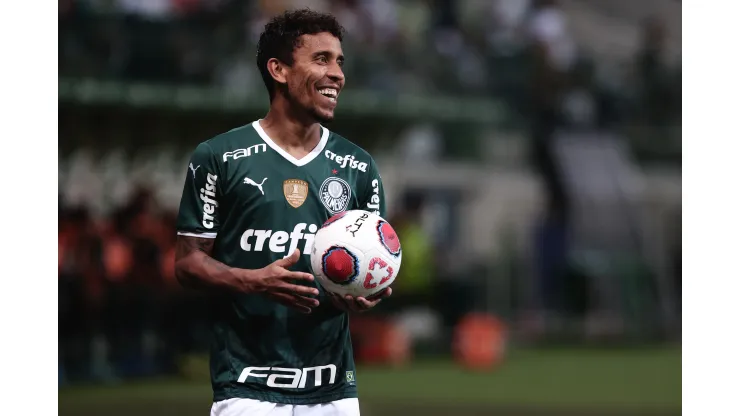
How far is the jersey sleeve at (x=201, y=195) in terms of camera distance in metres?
4.86

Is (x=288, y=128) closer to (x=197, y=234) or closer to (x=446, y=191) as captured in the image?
(x=197, y=234)

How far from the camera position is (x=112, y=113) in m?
12.7

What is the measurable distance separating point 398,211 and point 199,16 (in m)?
4.08

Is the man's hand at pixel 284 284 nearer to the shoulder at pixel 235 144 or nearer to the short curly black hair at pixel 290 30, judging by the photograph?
the shoulder at pixel 235 144

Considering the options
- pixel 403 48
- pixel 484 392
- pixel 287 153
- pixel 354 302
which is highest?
pixel 403 48

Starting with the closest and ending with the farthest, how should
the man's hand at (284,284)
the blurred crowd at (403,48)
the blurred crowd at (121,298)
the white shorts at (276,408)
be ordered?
the man's hand at (284,284)
the white shorts at (276,408)
the blurred crowd at (121,298)
the blurred crowd at (403,48)

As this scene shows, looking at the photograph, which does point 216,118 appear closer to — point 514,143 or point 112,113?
point 112,113

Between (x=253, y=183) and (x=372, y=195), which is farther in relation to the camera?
(x=372, y=195)

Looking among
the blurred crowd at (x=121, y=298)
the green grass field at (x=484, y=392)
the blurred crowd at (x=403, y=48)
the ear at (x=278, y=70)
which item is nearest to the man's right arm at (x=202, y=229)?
the ear at (x=278, y=70)

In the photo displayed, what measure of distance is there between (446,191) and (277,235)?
1461cm

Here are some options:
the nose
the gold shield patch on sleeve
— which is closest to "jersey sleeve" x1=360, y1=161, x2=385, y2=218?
the gold shield patch on sleeve

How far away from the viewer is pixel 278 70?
16.6ft

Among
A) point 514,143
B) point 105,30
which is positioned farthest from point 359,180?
point 514,143

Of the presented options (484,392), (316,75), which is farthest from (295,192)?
(484,392)
